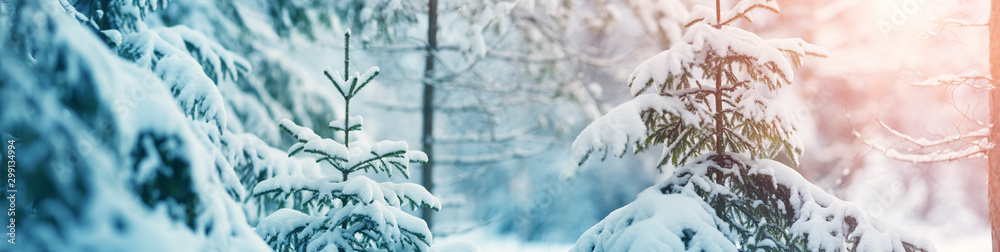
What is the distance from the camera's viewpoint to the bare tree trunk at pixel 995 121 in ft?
12.0

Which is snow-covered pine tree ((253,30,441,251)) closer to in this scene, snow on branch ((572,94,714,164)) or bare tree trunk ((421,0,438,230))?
snow on branch ((572,94,714,164))

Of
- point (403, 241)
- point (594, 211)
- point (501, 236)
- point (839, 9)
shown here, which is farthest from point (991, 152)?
point (594, 211)

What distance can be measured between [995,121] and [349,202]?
4.03 metres

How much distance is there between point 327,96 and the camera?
704 cm

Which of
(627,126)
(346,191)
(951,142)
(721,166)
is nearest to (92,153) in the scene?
(346,191)

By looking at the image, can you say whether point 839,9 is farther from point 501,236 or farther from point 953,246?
point 501,236

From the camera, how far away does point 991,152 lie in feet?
12.2

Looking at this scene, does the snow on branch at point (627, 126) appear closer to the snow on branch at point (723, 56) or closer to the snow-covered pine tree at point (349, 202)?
the snow on branch at point (723, 56)

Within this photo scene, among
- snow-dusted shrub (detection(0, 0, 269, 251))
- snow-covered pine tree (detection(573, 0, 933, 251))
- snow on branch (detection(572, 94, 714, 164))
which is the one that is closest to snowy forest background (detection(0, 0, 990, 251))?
snow-dusted shrub (detection(0, 0, 269, 251))

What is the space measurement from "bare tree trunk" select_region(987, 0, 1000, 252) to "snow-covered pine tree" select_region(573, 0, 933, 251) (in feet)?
5.02

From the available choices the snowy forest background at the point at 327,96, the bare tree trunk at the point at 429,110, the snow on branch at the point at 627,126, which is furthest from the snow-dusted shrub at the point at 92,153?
the bare tree trunk at the point at 429,110

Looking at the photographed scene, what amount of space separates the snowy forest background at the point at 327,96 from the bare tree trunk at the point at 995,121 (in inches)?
4.6

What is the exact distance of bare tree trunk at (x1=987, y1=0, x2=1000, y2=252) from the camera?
366cm

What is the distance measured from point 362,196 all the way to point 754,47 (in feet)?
6.70
